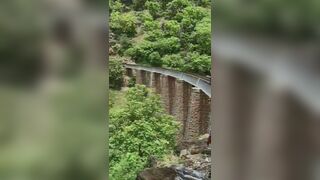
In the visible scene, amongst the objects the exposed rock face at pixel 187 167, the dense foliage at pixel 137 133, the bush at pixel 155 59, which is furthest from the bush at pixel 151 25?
the exposed rock face at pixel 187 167

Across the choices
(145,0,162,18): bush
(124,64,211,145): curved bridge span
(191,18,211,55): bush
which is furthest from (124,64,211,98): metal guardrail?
(145,0,162,18): bush

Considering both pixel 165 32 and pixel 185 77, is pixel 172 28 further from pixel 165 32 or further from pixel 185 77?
pixel 185 77

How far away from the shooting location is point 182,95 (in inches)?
97.0

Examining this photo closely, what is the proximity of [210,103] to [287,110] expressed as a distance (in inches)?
13.8

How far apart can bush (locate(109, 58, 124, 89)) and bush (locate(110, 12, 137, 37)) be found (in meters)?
0.13

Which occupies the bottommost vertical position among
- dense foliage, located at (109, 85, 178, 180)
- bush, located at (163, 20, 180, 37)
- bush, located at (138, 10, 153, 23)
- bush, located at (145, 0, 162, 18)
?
dense foliage, located at (109, 85, 178, 180)

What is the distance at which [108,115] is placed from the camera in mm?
2377

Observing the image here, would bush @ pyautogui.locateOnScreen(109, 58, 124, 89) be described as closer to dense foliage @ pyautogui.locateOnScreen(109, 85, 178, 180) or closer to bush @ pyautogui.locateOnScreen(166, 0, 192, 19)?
dense foliage @ pyautogui.locateOnScreen(109, 85, 178, 180)

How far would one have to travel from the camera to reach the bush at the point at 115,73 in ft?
7.97

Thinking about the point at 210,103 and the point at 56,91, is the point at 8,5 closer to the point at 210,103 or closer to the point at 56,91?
the point at 56,91

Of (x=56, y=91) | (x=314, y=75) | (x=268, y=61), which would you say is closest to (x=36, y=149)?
(x=56, y=91)

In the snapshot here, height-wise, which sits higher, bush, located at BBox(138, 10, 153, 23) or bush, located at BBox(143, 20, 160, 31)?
bush, located at BBox(138, 10, 153, 23)

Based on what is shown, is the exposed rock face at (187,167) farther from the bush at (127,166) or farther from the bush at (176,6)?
the bush at (176,6)

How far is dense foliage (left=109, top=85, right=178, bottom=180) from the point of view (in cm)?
244
